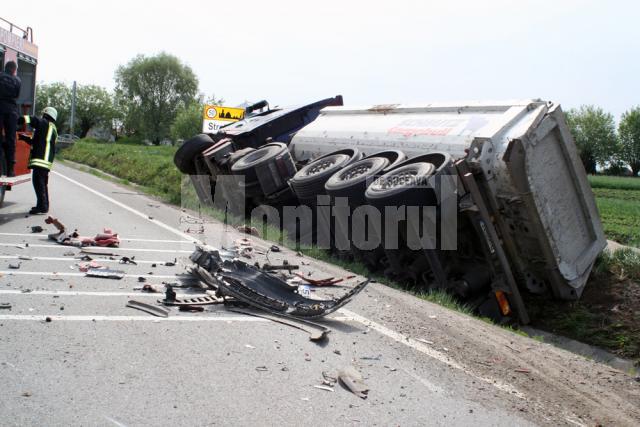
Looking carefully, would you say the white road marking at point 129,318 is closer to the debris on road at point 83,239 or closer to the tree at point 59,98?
the debris on road at point 83,239

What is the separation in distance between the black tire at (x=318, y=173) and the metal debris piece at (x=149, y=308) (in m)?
4.16

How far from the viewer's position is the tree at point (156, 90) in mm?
83688

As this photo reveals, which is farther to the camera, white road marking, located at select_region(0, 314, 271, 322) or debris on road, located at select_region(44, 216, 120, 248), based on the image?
debris on road, located at select_region(44, 216, 120, 248)

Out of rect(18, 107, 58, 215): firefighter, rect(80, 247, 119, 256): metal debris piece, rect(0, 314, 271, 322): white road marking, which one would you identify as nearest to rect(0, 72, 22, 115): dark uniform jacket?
rect(18, 107, 58, 215): firefighter

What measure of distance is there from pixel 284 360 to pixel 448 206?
11.7ft

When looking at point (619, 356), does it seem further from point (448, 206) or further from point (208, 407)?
point (208, 407)

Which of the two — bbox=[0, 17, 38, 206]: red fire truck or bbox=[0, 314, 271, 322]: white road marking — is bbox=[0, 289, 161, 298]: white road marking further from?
bbox=[0, 17, 38, 206]: red fire truck

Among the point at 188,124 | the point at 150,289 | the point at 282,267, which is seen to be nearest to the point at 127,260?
the point at 150,289

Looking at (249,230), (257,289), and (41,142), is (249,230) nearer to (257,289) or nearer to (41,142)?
(41,142)

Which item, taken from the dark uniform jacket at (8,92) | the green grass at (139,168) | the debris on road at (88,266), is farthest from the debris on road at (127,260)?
the green grass at (139,168)

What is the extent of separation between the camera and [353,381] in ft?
12.4

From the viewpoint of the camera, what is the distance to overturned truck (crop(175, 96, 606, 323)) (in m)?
7.01

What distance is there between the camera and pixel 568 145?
Result: 7.59 meters

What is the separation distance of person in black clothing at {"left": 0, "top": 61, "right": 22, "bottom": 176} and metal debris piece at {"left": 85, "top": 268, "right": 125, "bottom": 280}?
4092 millimetres
